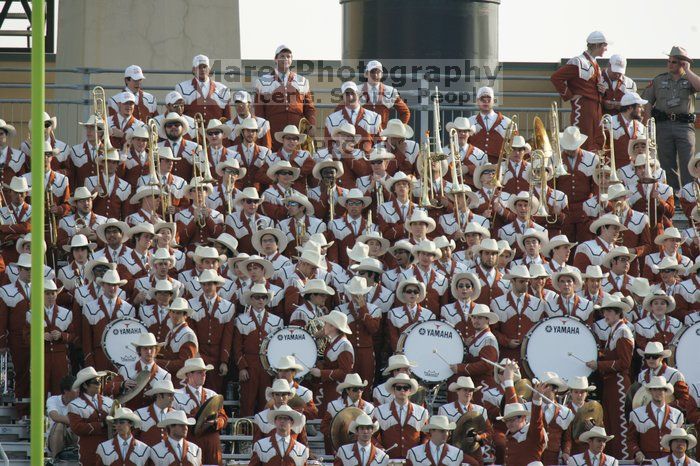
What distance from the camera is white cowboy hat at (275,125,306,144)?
A: 1014 inches

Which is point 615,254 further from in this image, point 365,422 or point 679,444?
point 365,422

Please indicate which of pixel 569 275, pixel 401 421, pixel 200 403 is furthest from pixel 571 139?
pixel 200 403

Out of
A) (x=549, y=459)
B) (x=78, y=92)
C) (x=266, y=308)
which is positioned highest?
(x=78, y=92)

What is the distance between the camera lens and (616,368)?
22016 millimetres

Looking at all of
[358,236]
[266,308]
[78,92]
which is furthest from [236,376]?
[78,92]

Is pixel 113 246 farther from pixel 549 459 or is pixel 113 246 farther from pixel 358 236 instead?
pixel 549 459

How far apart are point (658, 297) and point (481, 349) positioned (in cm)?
186

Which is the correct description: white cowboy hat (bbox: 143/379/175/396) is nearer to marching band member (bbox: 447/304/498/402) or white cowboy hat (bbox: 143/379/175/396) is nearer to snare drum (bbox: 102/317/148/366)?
snare drum (bbox: 102/317/148/366)

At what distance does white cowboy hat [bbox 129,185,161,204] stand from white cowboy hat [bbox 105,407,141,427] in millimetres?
4067

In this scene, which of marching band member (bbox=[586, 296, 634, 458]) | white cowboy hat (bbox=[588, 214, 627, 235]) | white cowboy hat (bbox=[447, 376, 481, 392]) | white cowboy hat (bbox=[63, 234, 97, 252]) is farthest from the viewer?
white cowboy hat (bbox=[588, 214, 627, 235])

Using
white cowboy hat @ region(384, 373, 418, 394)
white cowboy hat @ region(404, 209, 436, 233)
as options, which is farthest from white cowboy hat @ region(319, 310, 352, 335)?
white cowboy hat @ region(404, 209, 436, 233)

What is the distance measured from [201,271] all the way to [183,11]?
23.6 ft

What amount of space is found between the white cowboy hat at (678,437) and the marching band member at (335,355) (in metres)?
3.08

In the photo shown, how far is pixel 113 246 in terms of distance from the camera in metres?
23.9
